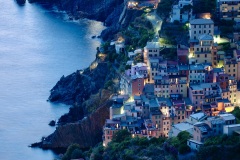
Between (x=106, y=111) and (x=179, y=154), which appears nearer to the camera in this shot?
(x=179, y=154)

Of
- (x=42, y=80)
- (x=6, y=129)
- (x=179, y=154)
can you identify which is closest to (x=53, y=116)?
(x=6, y=129)

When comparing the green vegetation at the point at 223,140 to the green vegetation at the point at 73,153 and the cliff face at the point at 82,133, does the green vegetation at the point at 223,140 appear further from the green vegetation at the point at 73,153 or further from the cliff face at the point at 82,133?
the cliff face at the point at 82,133

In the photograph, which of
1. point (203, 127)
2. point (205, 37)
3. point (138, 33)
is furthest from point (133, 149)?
point (138, 33)

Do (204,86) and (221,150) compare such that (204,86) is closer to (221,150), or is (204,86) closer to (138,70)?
(138,70)

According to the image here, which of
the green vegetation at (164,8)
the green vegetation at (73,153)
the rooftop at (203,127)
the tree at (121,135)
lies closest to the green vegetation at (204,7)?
the green vegetation at (164,8)

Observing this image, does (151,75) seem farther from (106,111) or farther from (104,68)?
(104,68)

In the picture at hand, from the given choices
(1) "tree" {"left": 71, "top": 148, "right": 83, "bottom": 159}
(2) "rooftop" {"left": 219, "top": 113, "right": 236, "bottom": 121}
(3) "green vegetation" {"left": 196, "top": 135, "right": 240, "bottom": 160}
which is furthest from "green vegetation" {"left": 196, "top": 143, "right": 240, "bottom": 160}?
(1) "tree" {"left": 71, "top": 148, "right": 83, "bottom": 159}

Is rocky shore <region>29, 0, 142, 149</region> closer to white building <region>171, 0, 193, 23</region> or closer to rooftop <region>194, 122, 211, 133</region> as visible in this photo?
white building <region>171, 0, 193, 23</region>
